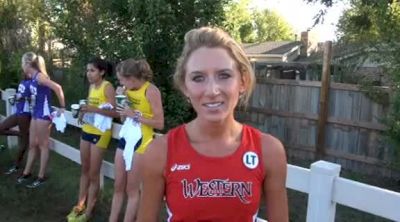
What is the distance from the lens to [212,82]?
172 centimetres

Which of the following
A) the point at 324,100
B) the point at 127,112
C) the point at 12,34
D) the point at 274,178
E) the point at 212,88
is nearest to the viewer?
the point at 212,88

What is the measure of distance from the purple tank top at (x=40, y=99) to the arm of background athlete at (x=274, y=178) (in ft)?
16.5

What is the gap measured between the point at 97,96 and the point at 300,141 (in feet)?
18.6

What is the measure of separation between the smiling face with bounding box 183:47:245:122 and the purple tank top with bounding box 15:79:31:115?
5193mm

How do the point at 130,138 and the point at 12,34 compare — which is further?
the point at 12,34

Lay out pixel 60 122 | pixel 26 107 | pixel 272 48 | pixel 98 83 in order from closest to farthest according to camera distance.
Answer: pixel 98 83, pixel 60 122, pixel 26 107, pixel 272 48

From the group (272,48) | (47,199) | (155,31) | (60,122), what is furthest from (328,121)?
(272,48)

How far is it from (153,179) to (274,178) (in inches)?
18.0

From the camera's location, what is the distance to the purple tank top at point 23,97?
6.46 m

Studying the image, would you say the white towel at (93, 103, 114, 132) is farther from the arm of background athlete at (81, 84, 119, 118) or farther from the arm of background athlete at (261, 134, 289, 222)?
the arm of background athlete at (261, 134, 289, 222)

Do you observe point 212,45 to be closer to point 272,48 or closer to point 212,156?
point 212,156

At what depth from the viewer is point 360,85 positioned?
332 inches

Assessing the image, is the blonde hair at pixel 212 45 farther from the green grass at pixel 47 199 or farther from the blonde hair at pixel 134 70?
the green grass at pixel 47 199

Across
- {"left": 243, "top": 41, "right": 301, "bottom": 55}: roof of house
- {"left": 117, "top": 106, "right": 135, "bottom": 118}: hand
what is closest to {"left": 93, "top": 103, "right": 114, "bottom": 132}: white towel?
{"left": 117, "top": 106, "right": 135, "bottom": 118}: hand
